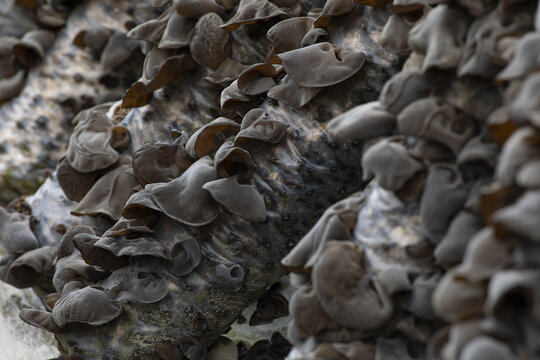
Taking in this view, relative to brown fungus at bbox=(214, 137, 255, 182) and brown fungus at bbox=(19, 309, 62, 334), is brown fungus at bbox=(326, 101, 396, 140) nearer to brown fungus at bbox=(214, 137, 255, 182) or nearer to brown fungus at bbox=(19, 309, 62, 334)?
brown fungus at bbox=(214, 137, 255, 182)

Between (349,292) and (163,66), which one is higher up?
(163,66)

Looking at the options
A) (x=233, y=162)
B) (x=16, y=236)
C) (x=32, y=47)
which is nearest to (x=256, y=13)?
(x=233, y=162)

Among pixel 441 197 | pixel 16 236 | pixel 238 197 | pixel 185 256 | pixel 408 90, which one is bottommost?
pixel 16 236

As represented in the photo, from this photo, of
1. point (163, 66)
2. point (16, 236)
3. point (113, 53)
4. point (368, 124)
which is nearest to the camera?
point (368, 124)

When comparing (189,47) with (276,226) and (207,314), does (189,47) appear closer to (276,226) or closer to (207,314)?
(276,226)

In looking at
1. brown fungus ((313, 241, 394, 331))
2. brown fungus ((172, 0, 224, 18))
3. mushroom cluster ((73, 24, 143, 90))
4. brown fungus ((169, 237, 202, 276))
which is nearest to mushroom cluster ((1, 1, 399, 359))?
brown fungus ((169, 237, 202, 276))

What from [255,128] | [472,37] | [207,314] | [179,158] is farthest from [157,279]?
[472,37]

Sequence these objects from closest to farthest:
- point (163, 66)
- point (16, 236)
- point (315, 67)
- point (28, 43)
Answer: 1. point (315, 67)
2. point (163, 66)
3. point (16, 236)
4. point (28, 43)

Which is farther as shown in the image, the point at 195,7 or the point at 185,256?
the point at 195,7

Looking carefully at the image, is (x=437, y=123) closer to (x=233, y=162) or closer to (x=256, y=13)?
(x=233, y=162)
